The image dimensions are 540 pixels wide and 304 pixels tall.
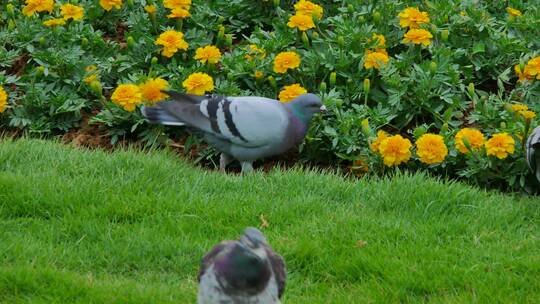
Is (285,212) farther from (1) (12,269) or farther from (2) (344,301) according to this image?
(1) (12,269)

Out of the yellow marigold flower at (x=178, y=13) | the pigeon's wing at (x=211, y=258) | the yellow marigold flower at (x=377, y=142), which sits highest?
the pigeon's wing at (x=211, y=258)

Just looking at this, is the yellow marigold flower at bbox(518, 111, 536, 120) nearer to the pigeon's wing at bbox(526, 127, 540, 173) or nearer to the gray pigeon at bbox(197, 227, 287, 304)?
the pigeon's wing at bbox(526, 127, 540, 173)

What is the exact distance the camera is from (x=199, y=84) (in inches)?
236

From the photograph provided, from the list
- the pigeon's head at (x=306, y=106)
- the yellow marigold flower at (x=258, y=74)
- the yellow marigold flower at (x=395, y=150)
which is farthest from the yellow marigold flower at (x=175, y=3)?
the yellow marigold flower at (x=395, y=150)

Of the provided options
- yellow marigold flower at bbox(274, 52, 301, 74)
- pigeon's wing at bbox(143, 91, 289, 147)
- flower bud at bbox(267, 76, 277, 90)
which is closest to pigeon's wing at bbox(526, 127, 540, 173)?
pigeon's wing at bbox(143, 91, 289, 147)

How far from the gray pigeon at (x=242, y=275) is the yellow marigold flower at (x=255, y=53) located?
3.25m

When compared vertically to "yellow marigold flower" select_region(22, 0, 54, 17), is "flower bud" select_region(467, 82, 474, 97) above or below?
below

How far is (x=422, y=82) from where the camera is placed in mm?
6039

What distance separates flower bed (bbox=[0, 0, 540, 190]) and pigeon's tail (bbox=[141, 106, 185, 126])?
18 cm

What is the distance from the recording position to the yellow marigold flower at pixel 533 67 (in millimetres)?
6075

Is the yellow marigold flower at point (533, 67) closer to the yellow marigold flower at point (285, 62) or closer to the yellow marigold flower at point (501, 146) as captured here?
the yellow marigold flower at point (501, 146)

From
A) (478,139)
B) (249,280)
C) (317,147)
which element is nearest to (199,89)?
(317,147)

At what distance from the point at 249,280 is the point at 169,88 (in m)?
3.18

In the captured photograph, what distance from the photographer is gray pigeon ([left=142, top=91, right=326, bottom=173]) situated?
220 inches
